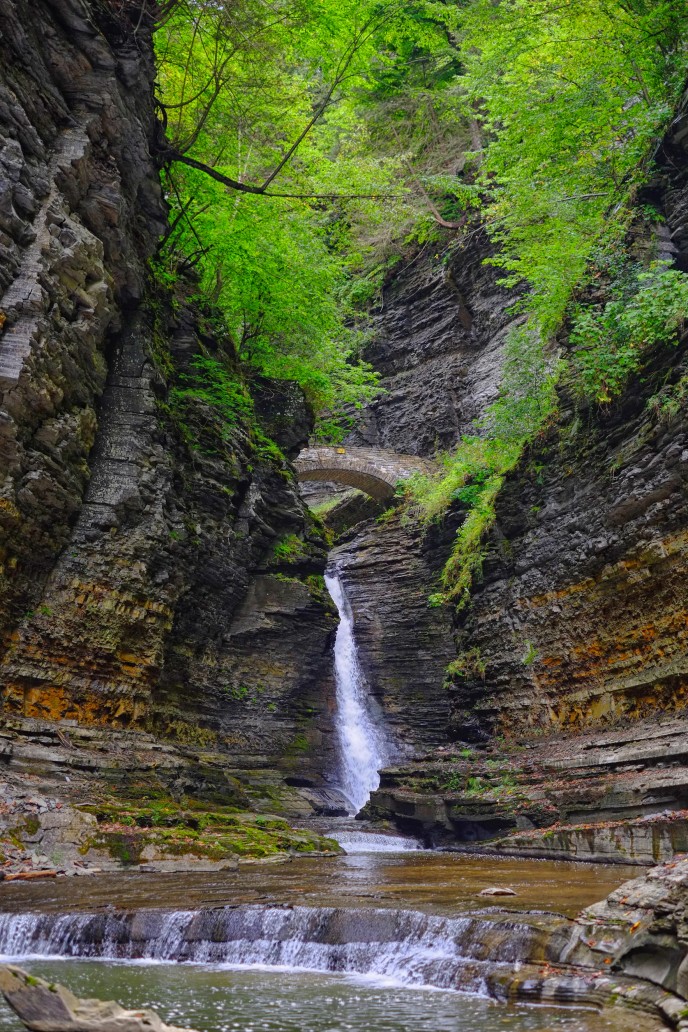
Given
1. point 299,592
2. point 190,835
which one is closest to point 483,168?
point 299,592

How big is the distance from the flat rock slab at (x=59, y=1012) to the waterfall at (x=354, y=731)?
51.4 ft

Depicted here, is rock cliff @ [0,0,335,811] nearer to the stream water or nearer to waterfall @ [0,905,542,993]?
the stream water

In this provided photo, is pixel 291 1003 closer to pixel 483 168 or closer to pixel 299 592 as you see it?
pixel 299 592

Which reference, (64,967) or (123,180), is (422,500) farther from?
(64,967)

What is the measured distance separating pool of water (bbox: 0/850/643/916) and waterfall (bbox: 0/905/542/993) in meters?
0.44

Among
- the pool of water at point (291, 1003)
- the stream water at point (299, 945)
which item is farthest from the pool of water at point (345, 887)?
the pool of water at point (291, 1003)

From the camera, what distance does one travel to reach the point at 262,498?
18922mm

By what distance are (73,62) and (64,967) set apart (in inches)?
532

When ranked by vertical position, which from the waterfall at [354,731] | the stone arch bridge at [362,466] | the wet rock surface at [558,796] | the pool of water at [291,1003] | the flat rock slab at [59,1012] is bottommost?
the pool of water at [291,1003]

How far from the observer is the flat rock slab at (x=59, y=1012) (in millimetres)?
3496

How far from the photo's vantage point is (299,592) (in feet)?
63.2

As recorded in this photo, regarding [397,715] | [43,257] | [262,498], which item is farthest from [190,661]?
[43,257]

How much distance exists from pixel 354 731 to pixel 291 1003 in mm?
15862

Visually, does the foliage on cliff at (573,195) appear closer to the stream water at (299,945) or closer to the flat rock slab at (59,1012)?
the stream water at (299,945)
